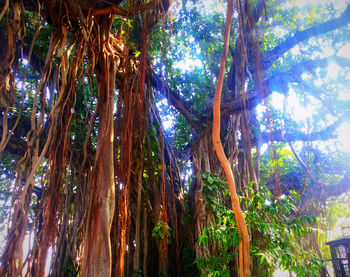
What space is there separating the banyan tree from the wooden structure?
114 inches

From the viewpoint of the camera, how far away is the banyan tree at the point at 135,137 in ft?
5.65

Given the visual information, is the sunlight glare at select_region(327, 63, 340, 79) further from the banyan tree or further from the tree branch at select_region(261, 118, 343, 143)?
the tree branch at select_region(261, 118, 343, 143)

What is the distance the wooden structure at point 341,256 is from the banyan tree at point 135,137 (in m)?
2.89

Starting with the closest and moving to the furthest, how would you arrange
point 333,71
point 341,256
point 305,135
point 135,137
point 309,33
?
point 135,137 < point 309,33 < point 333,71 < point 305,135 < point 341,256

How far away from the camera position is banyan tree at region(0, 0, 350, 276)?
5.65 feet

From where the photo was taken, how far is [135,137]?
→ 259 cm

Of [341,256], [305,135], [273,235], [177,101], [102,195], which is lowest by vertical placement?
[341,256]

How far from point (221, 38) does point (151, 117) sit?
1.74m

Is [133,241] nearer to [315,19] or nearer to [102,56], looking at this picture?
[102,56]

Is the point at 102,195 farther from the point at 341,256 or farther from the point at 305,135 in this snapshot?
the point at 341,256

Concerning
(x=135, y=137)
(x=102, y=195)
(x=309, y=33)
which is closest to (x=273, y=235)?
(x=102, y=195)

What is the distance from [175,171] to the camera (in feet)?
10.1

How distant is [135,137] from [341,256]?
18.0ft

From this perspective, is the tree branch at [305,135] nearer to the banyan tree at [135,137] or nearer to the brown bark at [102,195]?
the banyan tree at [135,137]
